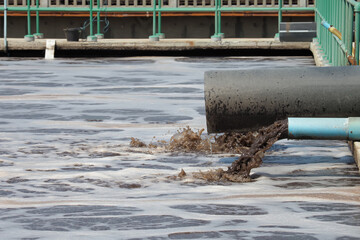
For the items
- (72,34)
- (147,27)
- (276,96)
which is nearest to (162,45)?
(72,34)

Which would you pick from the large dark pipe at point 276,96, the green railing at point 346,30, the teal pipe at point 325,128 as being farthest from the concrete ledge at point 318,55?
the teal pipe at point 325,128

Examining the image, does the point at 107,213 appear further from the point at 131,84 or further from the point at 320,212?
the point at 131,84

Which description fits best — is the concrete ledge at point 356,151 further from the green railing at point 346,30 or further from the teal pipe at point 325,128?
the green railing at point 346,30

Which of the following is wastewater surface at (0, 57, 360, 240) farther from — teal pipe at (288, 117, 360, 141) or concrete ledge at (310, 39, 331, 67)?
concrete ledge at (310, 39, 331, 67)

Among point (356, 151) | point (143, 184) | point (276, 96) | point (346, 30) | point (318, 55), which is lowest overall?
point (143, 184)

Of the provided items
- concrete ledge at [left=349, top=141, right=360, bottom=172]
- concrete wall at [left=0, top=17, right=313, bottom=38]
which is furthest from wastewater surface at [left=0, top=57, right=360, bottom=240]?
concrete wall at [left=0, top=17, right=313, bottom=38]

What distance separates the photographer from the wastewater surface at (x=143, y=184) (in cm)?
542

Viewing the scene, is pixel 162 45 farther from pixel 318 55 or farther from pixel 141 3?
pixel 141 3

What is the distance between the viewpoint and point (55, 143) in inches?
339

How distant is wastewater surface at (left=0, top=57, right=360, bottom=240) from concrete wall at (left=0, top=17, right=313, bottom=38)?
14.1 metres

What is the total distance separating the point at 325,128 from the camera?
21.3 ft

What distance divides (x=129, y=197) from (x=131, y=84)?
28.1ft

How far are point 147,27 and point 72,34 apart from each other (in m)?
5.90

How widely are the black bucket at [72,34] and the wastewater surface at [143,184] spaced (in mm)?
8534
